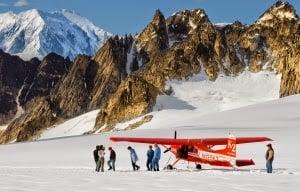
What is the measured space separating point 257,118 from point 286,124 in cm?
943

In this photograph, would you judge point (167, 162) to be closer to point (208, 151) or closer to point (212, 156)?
point (208, 151)

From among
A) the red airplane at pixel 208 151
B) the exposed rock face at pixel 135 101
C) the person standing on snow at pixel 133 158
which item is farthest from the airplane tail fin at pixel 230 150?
the exposed rock face at pixel 135 101

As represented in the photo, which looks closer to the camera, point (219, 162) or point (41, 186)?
point (41, 186)

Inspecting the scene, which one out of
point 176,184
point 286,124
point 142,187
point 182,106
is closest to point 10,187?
point 142,187

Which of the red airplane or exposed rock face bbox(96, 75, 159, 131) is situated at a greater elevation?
exposed rock face bbox(96, 75, 159, 131)

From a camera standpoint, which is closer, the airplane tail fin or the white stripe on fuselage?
the airplane tail fin

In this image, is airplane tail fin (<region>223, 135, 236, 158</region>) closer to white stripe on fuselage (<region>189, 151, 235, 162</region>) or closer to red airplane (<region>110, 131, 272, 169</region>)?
red airplane (<region>110, 131, 272, 169</region>)

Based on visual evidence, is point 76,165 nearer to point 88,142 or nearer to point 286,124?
point 88,142

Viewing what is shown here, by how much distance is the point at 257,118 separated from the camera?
250 ft

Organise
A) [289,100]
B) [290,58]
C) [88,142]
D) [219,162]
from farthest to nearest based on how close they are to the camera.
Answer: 1. [290,58]
2. [289,100]
3. [88,142]
4. [219,162]

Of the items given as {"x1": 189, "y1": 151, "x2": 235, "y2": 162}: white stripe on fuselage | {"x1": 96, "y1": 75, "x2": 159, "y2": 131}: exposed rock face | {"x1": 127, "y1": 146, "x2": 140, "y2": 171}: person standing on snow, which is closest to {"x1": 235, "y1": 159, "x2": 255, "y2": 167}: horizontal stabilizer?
{"x1": 189, "y1": 151, "x2": 235, "y2": 162}: white stripe on fuselage

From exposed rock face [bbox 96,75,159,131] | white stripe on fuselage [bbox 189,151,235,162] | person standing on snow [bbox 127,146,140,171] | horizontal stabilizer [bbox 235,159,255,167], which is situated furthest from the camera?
exposed rock face [bbox 96,75,159,131]

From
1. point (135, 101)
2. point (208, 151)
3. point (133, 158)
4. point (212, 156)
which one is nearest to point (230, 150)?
point (212, 156)

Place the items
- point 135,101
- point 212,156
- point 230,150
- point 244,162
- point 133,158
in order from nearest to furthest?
point 244,162 < point 230,150 < point 212,156 < point 133,158 < point 135,101
